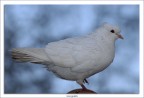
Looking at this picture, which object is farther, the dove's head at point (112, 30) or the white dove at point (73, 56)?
the dove's head at point (112, 30)

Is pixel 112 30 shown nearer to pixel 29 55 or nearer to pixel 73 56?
pixel 73 56

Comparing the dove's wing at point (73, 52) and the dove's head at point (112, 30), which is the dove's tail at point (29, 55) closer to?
the dove's wing at point (73, 52)

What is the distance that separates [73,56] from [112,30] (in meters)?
0.32

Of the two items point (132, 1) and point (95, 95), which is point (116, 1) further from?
point (95, 95)

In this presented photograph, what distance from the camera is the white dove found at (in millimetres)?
1912

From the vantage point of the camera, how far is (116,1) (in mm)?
2193

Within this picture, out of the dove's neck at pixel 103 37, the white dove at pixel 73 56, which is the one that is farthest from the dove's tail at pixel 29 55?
the dove's neck at pixel 103 37

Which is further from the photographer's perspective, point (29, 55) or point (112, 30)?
point (112, 30)

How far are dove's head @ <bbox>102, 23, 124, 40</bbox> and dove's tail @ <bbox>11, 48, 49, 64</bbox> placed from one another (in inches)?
17.0

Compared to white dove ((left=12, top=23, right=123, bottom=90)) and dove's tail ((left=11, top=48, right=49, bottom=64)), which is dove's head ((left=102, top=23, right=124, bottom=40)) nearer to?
white dove ((left=12, top=23, right=123, bottom=90))

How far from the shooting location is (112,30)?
2.05m

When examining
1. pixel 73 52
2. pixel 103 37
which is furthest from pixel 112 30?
pixel 73 52

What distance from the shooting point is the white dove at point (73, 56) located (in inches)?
75.3

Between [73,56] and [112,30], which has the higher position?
[112,30]
